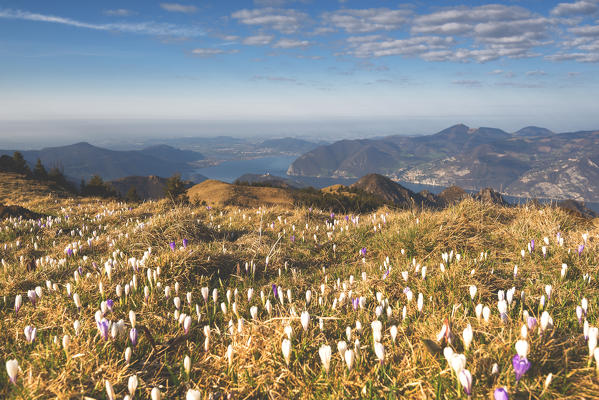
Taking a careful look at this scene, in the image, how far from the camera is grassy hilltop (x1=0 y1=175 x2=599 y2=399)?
2643 mm

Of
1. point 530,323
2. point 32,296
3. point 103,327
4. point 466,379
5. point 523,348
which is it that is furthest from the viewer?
point 32,296

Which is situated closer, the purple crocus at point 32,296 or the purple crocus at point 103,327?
the purple crocus at point 103,327

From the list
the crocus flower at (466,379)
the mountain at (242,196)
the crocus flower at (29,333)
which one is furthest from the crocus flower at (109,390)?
the mountain at (242,196)

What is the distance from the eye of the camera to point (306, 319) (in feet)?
10.2

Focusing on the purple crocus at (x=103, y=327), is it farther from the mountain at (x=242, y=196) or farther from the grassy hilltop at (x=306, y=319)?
the mountain at (x=242, y=196)

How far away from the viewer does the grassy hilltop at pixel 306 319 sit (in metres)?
2.64

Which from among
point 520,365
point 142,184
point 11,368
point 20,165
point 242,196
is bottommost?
point 142,184

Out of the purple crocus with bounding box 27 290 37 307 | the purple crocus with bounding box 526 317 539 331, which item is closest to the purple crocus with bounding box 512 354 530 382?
the purple crocus with bounding box 526 317 539 331

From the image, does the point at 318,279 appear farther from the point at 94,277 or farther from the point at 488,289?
the point at 94,277

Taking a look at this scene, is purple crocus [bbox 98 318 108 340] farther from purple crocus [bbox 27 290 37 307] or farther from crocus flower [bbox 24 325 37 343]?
purple crocus [bbox 27 290 37 307]

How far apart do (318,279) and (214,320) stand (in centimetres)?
215

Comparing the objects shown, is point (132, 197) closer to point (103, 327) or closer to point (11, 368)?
point (103, 327)

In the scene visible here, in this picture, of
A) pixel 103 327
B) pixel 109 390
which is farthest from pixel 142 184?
pixel 109 390

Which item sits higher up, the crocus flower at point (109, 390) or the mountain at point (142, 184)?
the crocus flower at point (109, 390)
